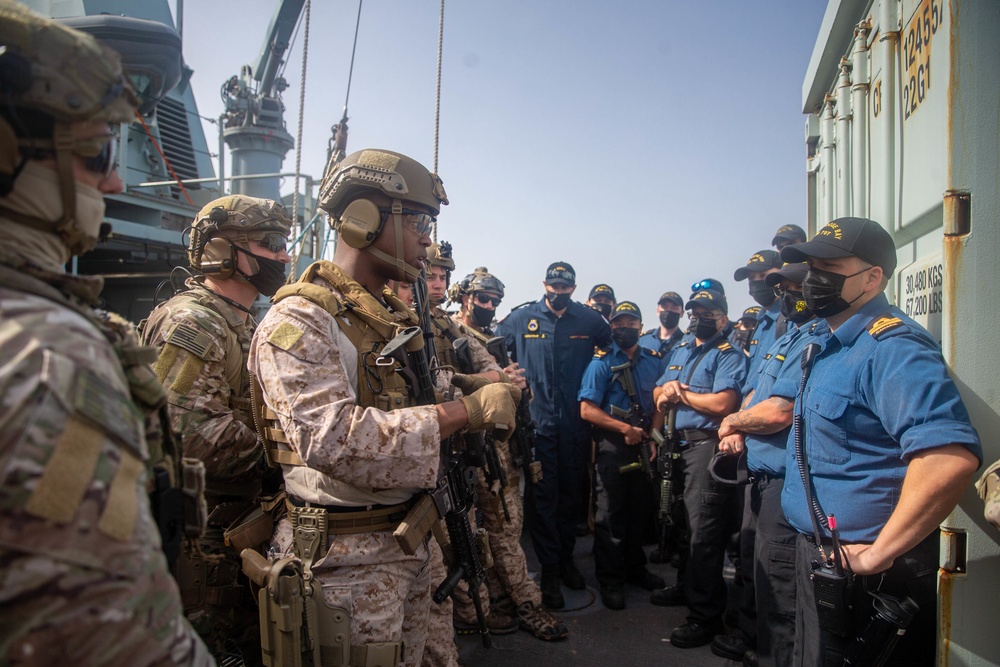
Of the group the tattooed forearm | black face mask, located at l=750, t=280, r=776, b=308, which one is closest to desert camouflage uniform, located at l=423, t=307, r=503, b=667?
the tattooed forearm

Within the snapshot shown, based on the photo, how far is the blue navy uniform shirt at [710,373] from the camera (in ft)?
13.7

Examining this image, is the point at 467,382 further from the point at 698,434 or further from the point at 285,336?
the point at 698,434

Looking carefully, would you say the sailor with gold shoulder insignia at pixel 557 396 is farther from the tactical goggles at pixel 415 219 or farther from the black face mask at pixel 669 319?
the tactical goggles at pixel 415 219

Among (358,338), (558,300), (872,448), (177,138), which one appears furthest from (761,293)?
(177,138)

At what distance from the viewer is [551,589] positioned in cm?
466

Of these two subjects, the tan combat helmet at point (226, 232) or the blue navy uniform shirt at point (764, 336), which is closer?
the tan combat helmet at point (226, 232)

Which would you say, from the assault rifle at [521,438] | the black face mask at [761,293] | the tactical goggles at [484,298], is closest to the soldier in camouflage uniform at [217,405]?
the assault rifle at [521,438]

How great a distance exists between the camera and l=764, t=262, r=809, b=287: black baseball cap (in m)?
3.03

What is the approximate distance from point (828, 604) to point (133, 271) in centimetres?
927

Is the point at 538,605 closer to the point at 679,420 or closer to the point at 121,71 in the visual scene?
the point at 679,420

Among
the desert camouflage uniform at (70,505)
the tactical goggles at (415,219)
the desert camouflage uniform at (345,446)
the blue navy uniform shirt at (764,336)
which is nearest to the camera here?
the desert camouflage uniform at (70,505)

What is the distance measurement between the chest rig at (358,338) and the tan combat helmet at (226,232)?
102cm

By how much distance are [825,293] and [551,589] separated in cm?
309

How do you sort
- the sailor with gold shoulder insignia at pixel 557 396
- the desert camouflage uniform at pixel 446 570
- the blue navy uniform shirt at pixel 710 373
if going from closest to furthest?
the desert camouflage uniform at pixel 446 570 < the blue navy uniform shirt at pixel 710 373 < the sailor with gold shoulder insignia at pixel 557 396
